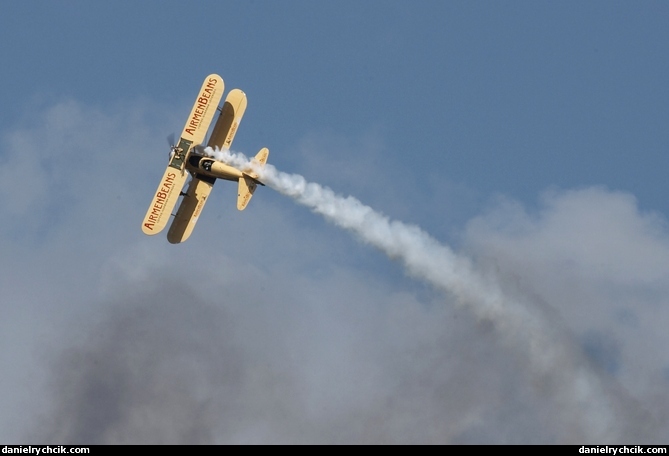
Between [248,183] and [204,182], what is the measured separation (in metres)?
3.46

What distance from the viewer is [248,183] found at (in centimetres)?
17325

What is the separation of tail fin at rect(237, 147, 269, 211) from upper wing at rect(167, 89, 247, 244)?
2.98m

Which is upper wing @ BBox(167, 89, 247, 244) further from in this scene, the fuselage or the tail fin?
the tail fin

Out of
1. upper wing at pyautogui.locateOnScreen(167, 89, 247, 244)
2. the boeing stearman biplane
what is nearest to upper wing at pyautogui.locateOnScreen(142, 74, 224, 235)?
the boeing stearman biplane

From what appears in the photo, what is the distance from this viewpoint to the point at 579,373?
173000mm

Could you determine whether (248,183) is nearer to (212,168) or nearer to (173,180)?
(212,168)

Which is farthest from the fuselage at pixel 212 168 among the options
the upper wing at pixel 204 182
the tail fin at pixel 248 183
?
the upper wing at pixel 204 182

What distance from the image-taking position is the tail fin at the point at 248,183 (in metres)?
173

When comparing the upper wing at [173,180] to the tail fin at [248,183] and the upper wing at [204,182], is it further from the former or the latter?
the tail fin at [248,183]

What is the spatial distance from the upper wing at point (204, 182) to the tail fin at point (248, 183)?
2.98m

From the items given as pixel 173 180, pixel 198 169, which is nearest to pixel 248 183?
pixel 198 169
